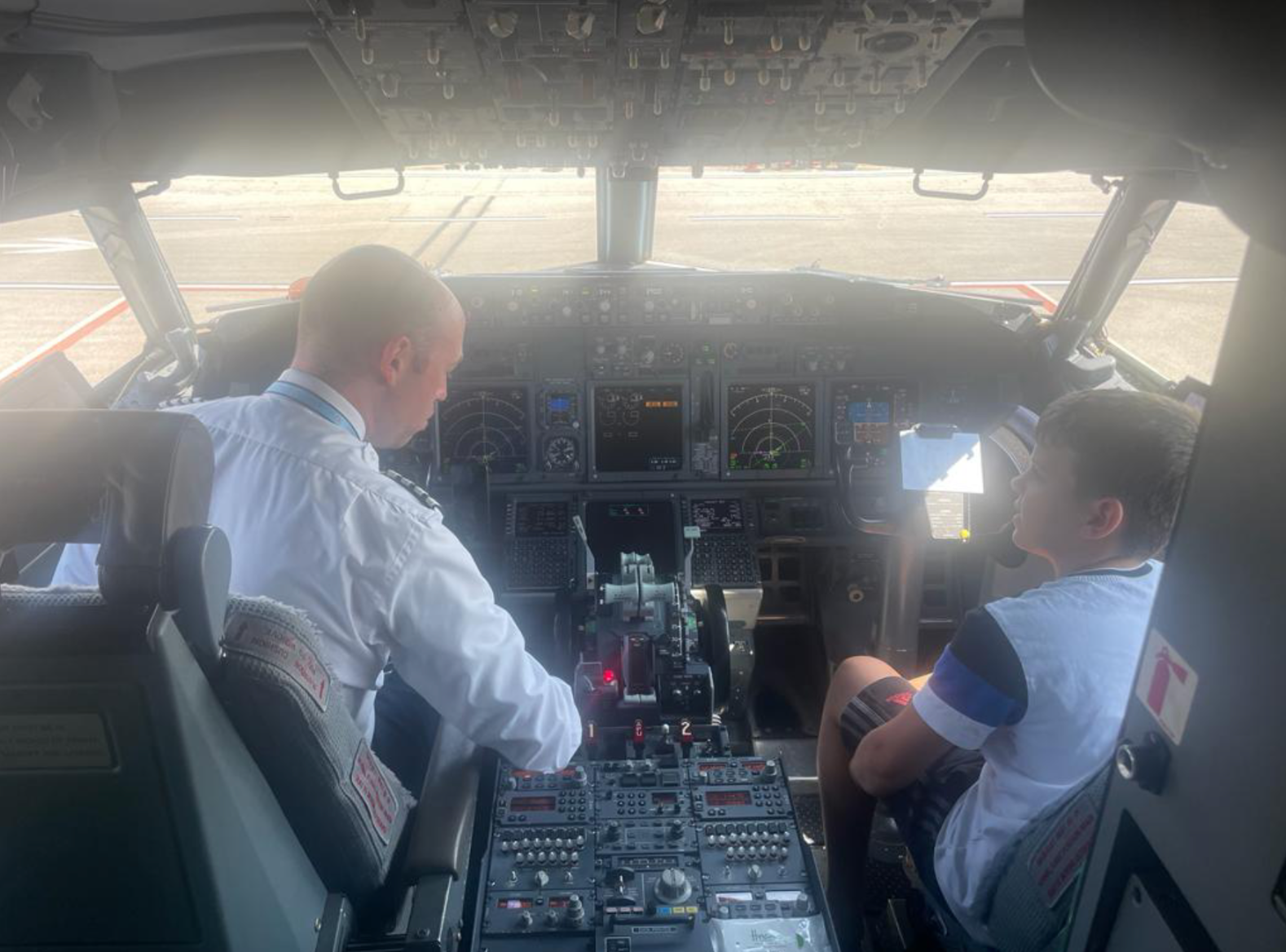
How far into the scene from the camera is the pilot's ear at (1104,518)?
147 cm

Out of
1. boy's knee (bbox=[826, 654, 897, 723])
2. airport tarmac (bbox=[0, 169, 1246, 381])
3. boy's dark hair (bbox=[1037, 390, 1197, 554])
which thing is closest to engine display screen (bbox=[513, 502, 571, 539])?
airport tarmac (bbox=[0, 169, 1246, 381])

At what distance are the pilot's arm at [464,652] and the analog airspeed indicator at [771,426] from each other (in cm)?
191

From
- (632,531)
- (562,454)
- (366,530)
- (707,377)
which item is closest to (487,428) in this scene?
(562,454)

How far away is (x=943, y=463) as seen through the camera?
10.5 ft

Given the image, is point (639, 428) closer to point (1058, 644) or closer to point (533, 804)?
point (533, 804)

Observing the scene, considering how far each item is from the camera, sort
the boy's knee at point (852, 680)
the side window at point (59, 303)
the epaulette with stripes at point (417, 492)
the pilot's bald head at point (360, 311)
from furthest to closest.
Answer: the side window at point (59, 303) → the boy's knee at point (852, 680) → the pilot's bald head at point (360, 311) → the epaulette with stripes at point (417, 492)

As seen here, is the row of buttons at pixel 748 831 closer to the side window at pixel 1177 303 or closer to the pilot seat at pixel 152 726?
the pilot seat at pixel 152 726

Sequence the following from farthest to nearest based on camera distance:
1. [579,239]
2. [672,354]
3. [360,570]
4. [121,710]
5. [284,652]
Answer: [579,239] < [672,354] < [360,570] < [284,652] < [121,710]

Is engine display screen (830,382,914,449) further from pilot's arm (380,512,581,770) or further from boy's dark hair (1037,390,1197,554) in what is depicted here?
pilot's arm (380,512,581,770)

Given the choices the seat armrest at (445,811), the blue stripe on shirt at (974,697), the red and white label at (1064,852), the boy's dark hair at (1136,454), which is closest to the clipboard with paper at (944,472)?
the boy's dark hair at (1136,454)

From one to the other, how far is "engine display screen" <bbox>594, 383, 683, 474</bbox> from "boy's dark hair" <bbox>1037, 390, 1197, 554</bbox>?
1.95 meters

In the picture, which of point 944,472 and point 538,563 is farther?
point 538,563

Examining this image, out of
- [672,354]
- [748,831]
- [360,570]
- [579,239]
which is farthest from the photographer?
[579,239]

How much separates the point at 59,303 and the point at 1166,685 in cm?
510
